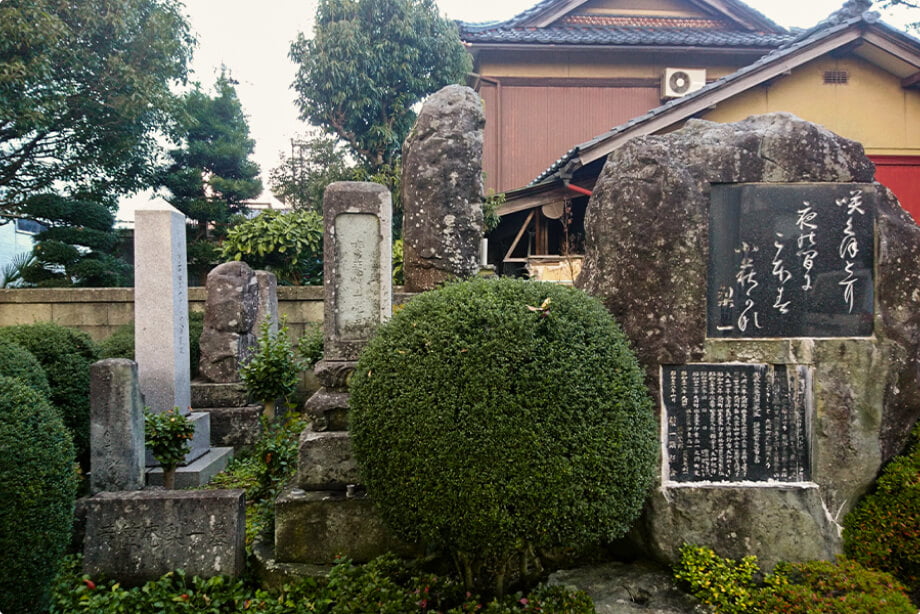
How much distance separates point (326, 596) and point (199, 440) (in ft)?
12.9

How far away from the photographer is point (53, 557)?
10.4 feet

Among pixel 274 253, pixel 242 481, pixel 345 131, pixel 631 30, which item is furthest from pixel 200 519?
pixel 631 30

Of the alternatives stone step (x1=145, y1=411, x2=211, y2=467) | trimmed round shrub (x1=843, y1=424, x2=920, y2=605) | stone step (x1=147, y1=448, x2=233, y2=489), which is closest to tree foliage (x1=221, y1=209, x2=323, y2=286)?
stone step (x1=145, y1=411, x2=211, y2=467)

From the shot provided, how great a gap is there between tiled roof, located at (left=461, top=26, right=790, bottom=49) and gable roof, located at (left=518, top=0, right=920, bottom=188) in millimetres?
3089

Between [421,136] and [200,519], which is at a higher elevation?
[421,136]

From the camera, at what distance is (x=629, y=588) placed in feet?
11.1

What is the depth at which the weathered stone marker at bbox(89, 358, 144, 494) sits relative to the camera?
4668 millimetres

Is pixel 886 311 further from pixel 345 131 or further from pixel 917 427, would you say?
pixel 345 131

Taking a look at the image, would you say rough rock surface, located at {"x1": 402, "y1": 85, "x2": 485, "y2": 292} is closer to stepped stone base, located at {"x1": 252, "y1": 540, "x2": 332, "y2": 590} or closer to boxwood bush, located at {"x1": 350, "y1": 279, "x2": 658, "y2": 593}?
boxwood bush, located at {"x1": 350, "y1": 279, "x2": 658, "y2": 593}

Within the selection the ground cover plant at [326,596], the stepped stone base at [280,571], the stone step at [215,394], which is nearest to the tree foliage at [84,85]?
the stone step at [215,394]

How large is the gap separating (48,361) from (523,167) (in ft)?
31.5

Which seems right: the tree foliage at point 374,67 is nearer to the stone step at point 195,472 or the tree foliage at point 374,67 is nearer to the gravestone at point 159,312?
the gravestone at point 159,312

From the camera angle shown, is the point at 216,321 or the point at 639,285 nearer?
the point at 639,285

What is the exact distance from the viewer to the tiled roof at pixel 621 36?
11.2m
